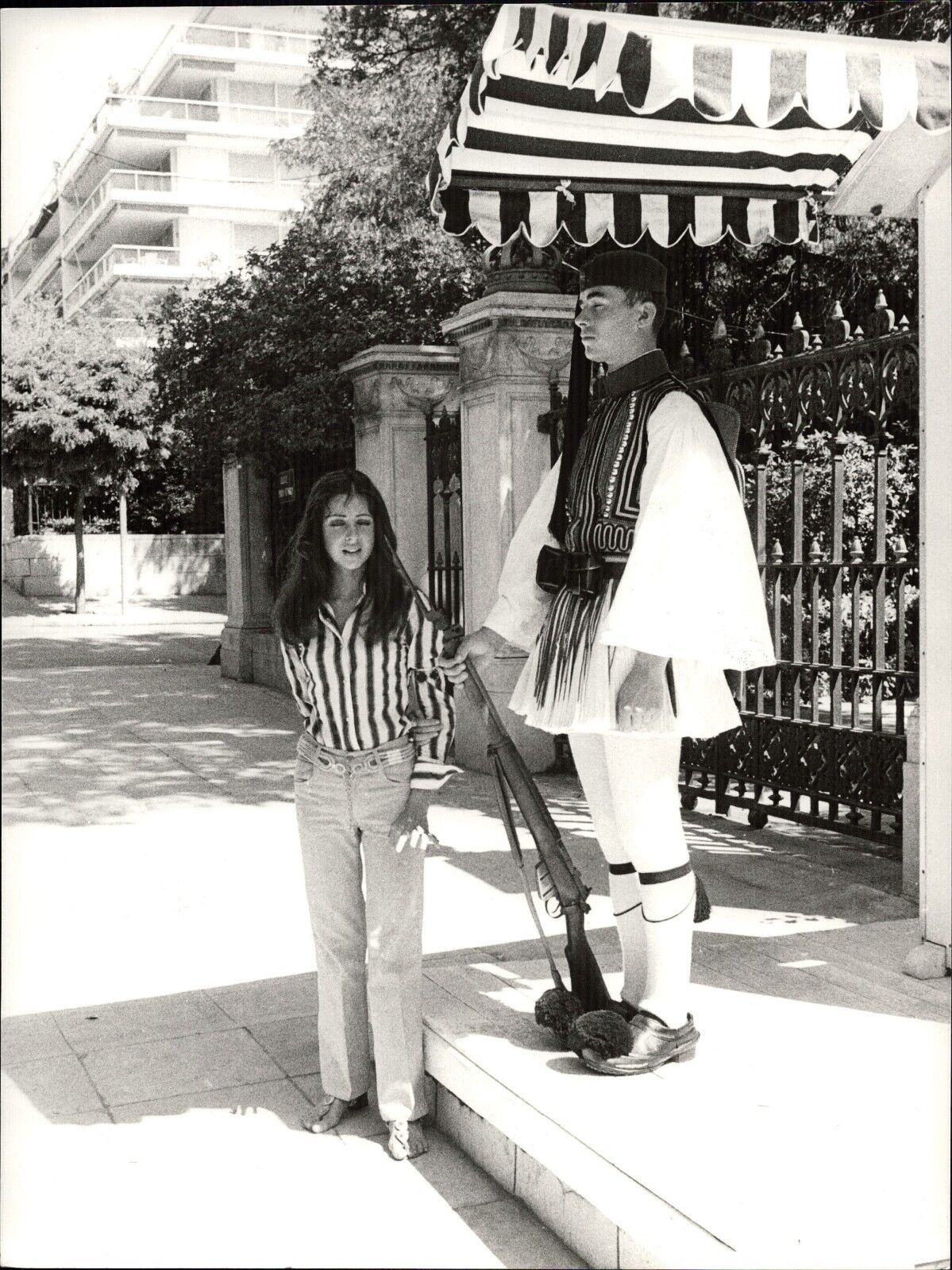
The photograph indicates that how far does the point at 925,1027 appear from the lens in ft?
11.4

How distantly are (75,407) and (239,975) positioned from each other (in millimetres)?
20072

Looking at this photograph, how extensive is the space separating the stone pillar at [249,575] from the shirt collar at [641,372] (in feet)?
36.0

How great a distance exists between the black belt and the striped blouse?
32cm

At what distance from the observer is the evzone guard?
3.11m

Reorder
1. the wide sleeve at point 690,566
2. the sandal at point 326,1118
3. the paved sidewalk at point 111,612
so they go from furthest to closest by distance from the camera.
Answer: the paved sidewalk at point 111,612 → the sandal at point 326,1118 → the wide sleeve at point 690,566

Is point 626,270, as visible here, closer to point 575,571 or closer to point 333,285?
point 575,571

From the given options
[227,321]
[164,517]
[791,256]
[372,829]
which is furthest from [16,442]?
[372,829]

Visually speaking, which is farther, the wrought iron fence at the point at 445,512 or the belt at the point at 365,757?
the wrought iron fence at the point at 445,512

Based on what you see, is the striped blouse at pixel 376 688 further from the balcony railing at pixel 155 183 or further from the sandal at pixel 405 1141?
the balcony railing at pixel 155 183

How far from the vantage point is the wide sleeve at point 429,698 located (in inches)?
136

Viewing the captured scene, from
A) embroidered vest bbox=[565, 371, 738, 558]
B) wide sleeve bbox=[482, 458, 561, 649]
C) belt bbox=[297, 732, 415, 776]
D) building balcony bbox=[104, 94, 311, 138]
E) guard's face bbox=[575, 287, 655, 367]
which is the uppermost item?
building balcony bbox=[104, 94, 311, 138]

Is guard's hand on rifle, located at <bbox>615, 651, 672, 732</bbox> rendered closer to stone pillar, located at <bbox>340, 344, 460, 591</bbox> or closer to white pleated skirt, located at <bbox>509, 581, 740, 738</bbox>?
white pleated skirt, located at <bbox>509, 581, 740, 738</bbox>

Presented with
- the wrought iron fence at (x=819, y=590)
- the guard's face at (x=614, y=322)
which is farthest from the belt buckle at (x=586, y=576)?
the wrought iron fence at (x=819, y=590)

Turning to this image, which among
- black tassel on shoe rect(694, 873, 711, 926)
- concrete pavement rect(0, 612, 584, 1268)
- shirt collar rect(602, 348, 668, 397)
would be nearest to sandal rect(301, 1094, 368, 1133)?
concrete pavement rect(0, 612, 584, 1268)
